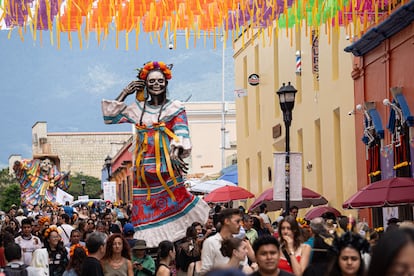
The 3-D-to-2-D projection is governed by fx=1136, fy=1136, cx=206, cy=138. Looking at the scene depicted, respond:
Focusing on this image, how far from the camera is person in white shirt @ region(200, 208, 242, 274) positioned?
37.3 feet

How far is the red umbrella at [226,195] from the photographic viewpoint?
2789cm

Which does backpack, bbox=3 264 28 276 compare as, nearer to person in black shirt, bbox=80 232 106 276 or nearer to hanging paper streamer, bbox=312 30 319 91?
person in black shirt, bbox=80 232 106 276

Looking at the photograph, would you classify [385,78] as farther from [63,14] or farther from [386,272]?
[386,272]

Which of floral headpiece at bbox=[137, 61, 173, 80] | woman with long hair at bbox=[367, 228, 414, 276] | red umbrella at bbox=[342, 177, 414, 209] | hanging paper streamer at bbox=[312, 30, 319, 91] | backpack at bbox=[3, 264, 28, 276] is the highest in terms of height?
hanging paper streamer at bbox=[312, 30, 319, 91]

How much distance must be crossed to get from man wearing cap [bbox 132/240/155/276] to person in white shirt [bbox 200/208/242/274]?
183cm

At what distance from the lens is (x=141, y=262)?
13.4 metres

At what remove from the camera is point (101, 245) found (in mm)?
12562

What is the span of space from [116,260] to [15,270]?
1.11 m

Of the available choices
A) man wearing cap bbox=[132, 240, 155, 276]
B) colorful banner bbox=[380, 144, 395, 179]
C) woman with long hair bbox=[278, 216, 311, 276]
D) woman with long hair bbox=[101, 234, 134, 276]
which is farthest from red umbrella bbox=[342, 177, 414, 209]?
woman with long hair bbox=[278, 216, 311, 276]

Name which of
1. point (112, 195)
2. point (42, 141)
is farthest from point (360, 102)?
point (42, 141)

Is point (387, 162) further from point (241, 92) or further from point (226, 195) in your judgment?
point (241, 92)

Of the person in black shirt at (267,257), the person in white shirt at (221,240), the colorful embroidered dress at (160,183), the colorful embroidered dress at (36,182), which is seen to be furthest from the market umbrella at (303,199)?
the colorful embroidered dress at (36,182)

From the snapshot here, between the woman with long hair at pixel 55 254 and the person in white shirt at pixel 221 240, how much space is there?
14.8ft

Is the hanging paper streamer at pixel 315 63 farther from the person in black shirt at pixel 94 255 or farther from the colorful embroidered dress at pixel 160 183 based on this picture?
the person in black shirt at pixel 94 255
